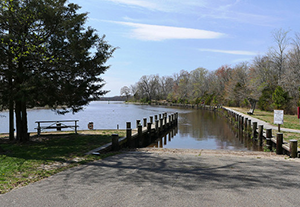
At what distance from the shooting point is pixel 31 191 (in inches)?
207

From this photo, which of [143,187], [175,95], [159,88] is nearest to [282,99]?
[143,187]

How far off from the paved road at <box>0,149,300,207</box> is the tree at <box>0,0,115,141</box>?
519cm

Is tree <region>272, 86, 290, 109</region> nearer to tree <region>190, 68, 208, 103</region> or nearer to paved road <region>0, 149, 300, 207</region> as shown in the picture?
paved road <region>0, 149, 300, 207</region>

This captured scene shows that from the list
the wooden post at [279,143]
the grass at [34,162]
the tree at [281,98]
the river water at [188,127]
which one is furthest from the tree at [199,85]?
the grass at [34,162]

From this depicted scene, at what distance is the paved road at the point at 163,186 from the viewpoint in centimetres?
471

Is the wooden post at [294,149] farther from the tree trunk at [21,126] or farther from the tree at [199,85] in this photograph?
the tree at [199,85]

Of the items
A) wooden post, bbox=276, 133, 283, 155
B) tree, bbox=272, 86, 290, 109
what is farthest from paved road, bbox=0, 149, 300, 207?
tree, bbox=272, 86, 290, 109

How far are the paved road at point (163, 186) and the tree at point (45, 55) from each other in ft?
17.0

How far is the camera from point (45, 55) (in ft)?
37.8

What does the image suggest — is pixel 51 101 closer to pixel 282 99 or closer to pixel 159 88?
pixel 282 99

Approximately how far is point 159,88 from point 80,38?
11436 centimetres

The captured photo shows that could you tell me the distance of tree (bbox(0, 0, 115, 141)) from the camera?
10.6m

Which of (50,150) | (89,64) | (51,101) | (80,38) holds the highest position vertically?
(80,38)

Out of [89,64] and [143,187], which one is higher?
[89,64]
